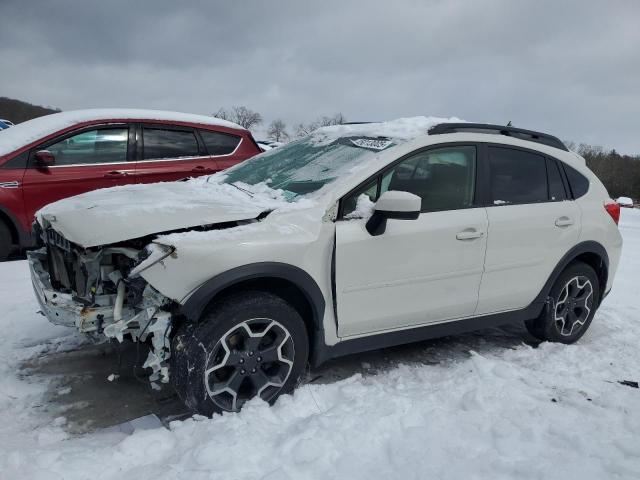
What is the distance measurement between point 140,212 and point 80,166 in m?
3.80

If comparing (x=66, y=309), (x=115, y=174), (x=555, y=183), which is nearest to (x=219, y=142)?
(x=115, y=174)

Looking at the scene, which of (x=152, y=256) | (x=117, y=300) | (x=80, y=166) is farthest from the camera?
(x=80, y=166)

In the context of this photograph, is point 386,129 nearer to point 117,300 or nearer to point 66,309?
point 117,300

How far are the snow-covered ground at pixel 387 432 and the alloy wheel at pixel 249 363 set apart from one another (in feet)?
0.33

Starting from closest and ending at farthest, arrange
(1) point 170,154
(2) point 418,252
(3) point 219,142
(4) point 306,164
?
(2) point 418,252 < (4) point 306,164 < (1) point 170,154 < (3) point 219,142

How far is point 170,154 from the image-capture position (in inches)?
259

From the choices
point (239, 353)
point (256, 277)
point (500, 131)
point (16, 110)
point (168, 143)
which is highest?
point (16, 110)

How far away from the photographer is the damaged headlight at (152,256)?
97.6 inches

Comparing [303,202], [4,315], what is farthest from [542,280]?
[4,315]

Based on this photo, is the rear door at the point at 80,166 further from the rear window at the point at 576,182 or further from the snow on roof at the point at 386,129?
the rear window at the point at 576,182

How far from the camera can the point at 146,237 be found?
8.78 ft

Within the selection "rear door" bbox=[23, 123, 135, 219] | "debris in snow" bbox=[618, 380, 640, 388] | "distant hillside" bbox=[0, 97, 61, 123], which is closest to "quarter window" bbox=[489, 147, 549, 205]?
"debris in snow" bbox=[618, 380, 640, 388]

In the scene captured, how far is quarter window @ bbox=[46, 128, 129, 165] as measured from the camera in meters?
5.95

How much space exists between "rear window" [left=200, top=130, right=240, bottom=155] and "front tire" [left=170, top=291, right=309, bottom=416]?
4.49 metres
